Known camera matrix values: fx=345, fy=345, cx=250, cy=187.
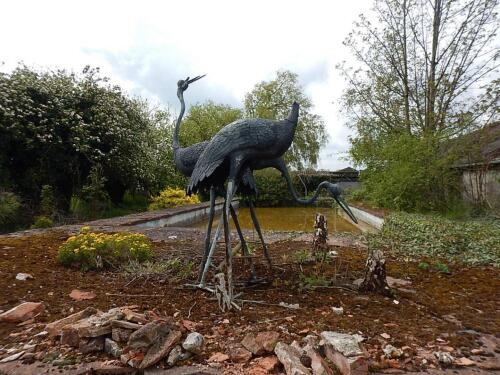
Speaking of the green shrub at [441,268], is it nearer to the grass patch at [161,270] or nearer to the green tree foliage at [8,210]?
the grass patch at [161,270]

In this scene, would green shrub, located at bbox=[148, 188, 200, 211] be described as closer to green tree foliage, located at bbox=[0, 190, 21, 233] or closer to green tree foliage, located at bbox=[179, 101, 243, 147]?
green tree foliage, located at bbox=[0, 190, 21, 233]

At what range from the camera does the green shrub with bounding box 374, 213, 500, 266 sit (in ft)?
17.0

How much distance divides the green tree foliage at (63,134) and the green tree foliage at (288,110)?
1488 centimetres

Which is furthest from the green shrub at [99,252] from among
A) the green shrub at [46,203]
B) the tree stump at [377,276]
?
the green shrub at [46,203]

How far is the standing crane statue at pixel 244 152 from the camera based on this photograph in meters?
3.20

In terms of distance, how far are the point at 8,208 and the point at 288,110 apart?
23073 millimetres

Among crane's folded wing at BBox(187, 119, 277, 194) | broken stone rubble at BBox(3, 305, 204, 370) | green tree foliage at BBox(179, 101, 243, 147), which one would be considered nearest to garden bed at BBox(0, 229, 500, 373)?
broken stone rubble at BBox(3, 305, 204, 370)

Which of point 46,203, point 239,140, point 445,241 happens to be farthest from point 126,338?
point 46,203

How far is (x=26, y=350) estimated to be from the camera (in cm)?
224

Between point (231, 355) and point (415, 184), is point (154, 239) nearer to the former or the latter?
point (231, 355)

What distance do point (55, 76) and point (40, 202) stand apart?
430 centimetres

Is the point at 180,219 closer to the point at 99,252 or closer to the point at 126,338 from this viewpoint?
the point at 99,252

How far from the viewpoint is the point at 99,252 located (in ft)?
14.3

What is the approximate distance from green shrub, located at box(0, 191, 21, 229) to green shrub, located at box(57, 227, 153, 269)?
17.8ft
